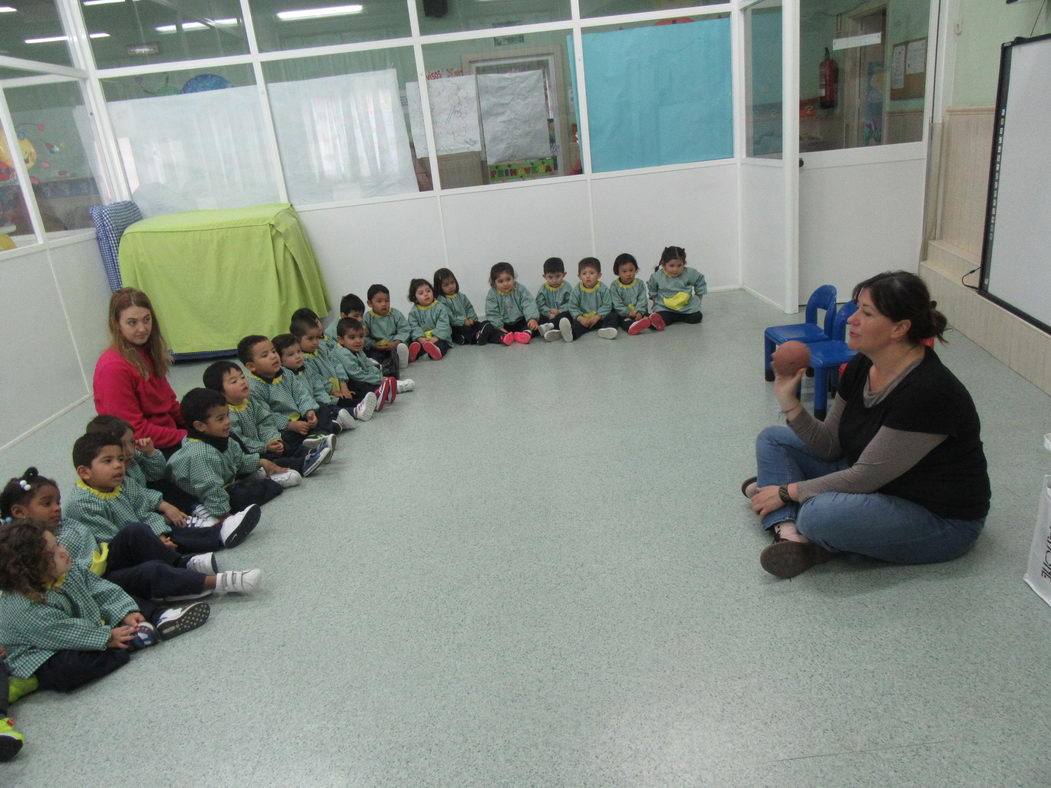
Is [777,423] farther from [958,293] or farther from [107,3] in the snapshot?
[107,3]

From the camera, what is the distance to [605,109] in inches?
213

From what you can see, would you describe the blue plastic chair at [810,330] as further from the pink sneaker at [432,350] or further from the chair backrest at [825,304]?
the pink sneaker at [432,350]

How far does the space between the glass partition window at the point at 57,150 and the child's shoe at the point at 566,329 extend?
10.3 feet

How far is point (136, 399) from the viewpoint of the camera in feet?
9.82

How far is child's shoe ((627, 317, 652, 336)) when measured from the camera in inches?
191

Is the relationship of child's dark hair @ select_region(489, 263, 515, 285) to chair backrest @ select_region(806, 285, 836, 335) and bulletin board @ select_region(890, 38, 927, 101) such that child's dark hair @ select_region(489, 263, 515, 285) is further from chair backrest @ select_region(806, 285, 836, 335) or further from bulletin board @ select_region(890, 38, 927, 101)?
bulletin board @ select_region(890, 38, 927, 101)

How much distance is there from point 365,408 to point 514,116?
2.76 meters

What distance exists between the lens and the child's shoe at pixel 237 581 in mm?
2328

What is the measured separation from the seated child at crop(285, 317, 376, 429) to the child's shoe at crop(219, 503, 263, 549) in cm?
101

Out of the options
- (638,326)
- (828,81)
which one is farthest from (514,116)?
(828,81)

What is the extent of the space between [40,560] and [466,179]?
13.8ft

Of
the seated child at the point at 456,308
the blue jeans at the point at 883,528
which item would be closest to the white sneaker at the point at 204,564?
the blue jeans at the point at 883,528

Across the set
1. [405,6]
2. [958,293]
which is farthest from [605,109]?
[958,293]

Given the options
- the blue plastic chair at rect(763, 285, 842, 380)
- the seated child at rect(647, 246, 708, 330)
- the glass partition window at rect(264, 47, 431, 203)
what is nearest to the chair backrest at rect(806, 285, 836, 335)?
the blue plastic chair at rect(763, 285, 842, 380)
